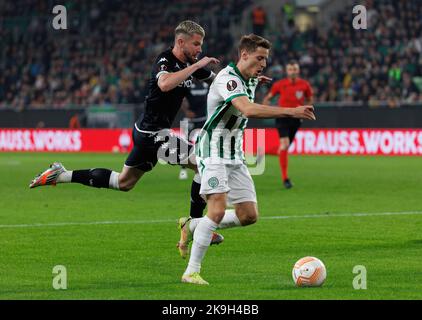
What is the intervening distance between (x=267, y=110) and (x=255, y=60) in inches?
26.8

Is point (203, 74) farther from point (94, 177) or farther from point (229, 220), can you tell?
point (229, 220)

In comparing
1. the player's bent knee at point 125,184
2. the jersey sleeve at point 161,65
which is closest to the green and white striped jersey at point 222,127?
the jersey sleeve at point 161,65

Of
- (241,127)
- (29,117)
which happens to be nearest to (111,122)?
(29,117)

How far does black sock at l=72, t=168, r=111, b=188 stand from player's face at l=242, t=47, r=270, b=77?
335 centimetres

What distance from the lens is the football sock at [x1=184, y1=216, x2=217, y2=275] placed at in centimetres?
812

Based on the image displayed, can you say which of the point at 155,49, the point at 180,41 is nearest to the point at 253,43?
the point at 180,41

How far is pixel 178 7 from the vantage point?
40.0m

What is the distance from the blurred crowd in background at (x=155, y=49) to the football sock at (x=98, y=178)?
1923 cm

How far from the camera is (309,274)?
7.86 metres

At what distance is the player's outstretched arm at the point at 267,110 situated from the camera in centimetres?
773
